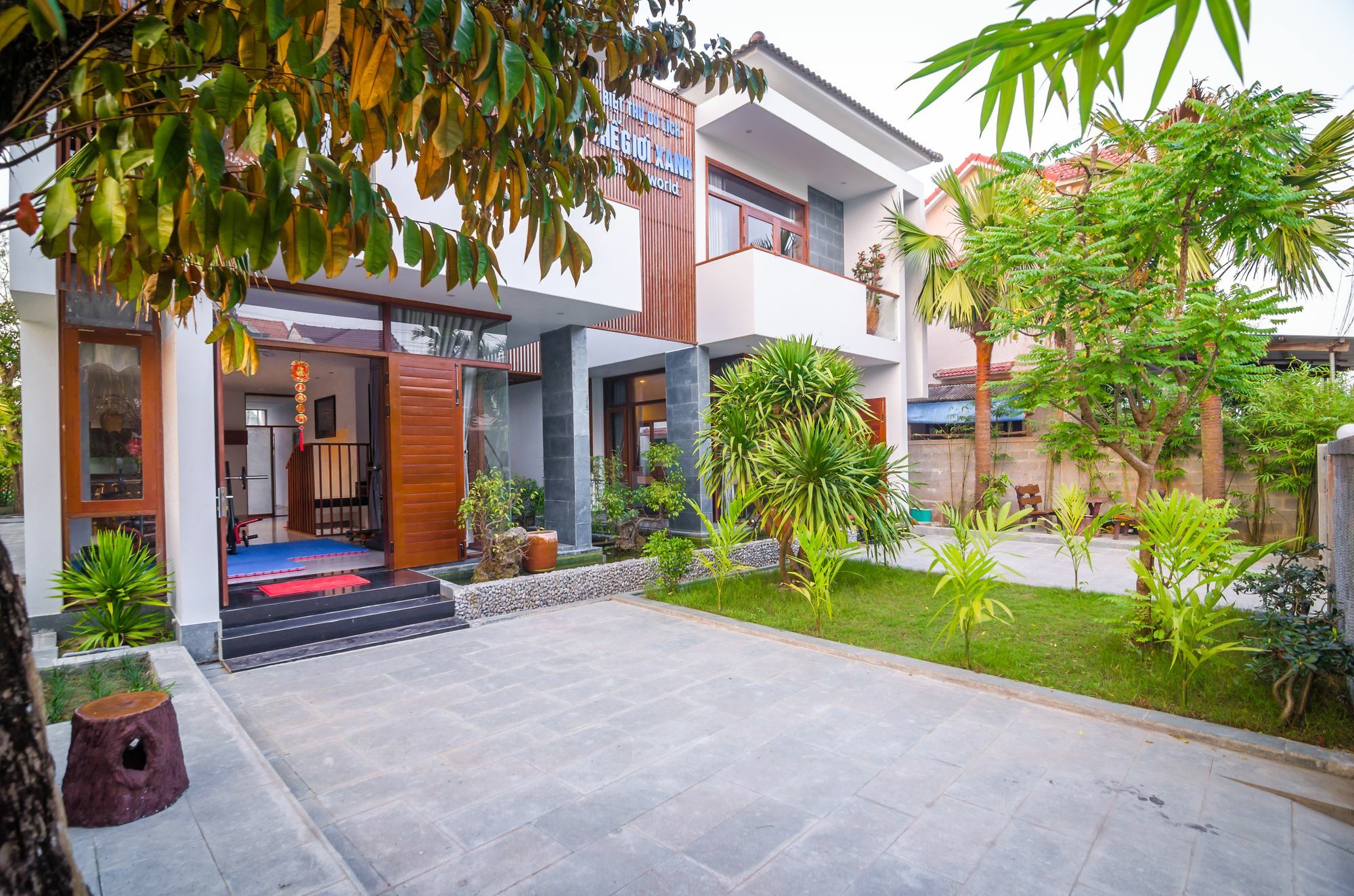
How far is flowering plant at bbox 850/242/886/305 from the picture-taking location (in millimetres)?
12500

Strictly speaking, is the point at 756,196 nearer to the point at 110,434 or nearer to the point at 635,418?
the point at 635,418

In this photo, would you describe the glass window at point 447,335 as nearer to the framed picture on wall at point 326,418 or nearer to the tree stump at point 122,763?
the tree stump at point 122,763

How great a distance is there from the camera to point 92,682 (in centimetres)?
424

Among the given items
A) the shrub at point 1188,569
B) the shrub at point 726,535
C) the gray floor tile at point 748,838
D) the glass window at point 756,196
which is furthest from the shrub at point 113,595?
the glass window at point 756,196

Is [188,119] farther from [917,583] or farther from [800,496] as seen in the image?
[917,583]

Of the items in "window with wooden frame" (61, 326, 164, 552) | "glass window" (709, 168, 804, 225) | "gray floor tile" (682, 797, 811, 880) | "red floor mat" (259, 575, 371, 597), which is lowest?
"gray floor tile" (682, 797, 811, 880)

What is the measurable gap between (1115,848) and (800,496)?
4.35 metres

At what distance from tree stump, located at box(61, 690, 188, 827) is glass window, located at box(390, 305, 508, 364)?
17.6ft

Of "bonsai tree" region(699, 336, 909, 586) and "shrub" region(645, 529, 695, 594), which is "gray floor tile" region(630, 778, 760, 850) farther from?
"shrub" region(645, 529, 695, 594)

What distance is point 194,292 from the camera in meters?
2.28

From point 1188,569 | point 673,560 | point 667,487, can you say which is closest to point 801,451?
point 673,560

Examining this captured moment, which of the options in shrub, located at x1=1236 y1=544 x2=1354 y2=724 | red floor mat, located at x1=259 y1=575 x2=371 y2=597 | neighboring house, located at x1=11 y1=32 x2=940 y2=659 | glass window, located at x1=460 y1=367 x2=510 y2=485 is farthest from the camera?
glass window, located at x1=460 y1=367 x2=510 y2=485

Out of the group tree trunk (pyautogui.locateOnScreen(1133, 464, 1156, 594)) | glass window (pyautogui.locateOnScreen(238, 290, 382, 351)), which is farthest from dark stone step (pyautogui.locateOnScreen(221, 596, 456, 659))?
tree trunk (pyautogui.locateOnScreen(1133, 464, 1156, 594))

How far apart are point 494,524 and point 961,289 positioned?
29.2ft
